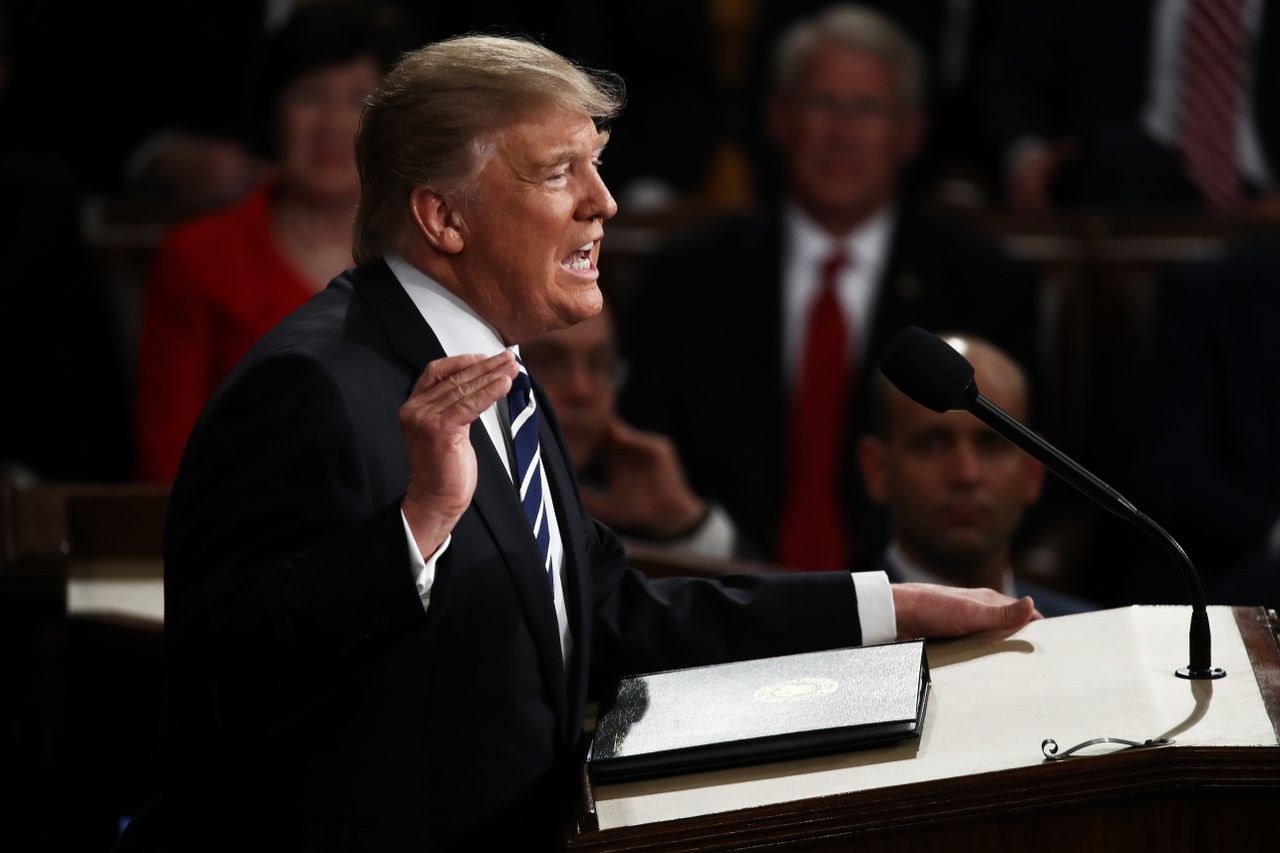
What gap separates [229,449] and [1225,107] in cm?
314

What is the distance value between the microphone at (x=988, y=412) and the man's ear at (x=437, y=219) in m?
0.37

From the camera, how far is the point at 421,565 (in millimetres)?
1243

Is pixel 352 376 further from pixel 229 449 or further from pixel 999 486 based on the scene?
pixel 999 486

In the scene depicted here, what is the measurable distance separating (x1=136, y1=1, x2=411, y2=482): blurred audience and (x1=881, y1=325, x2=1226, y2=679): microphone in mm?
1828

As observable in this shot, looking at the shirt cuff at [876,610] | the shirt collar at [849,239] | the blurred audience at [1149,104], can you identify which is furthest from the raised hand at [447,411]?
the blurred audience at [1149,104]

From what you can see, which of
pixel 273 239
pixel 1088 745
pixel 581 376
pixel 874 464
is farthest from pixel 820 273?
pixel 1088 745

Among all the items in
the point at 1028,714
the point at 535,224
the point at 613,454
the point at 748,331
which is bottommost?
the point at 613,454

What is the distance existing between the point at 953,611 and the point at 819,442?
1699 mm

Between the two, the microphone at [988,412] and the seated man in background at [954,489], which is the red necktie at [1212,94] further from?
the microphone at [988,412]

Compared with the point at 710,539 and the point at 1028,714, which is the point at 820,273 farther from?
the point at 1028,714

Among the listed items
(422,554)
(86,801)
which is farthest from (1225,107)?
(422,554)

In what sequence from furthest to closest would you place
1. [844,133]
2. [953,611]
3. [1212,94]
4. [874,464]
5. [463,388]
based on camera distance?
[1212,94], [844,133], [874,464], [953,611], [463,388]

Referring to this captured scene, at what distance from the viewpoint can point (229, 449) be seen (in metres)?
1.31

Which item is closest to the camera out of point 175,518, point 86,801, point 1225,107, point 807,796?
point 807,796
